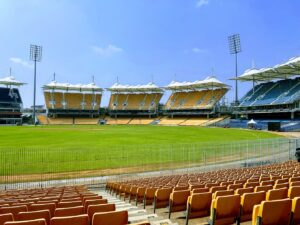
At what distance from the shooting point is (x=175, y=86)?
378 feet

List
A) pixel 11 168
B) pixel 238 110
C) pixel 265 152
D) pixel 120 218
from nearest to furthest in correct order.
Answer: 1. pixel 120 218
2. pixel 11 168
3. pixel 265 152
4. pixel 238 110

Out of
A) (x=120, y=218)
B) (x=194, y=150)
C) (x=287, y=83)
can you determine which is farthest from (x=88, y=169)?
(x=287, y=83)

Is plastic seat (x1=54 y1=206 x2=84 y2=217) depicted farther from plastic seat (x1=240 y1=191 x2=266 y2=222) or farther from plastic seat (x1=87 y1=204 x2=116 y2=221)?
plastic seat (x1=240 y1=191 x2=266 y2=222)

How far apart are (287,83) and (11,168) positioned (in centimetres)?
7586

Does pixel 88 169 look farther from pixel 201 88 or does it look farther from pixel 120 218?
pixel 201 88

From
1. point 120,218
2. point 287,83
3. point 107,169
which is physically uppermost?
point 287,83

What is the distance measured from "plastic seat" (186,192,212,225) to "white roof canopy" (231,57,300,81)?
6584 cm

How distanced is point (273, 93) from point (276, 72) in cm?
754

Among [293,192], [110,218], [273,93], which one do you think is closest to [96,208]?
[110,218]

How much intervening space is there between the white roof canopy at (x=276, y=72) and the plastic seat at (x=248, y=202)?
6597 centimetres

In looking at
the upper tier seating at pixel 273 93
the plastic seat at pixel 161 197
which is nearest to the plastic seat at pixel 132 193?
the plastic seat at pixel 161 197

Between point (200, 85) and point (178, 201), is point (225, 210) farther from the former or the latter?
point (200, 85)

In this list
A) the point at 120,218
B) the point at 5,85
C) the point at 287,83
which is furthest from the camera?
the point at 5,85

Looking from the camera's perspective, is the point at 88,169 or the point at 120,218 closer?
the point at 120,218
